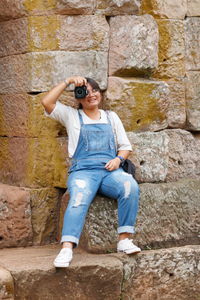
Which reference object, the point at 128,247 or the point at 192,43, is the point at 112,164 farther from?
the point at 192,43

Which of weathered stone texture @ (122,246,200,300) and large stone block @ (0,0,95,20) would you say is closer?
weathered stone texture @ (122,246,200,300)

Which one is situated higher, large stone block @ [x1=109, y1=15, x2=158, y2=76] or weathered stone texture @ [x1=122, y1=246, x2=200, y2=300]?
large stone block @ [x1=109, y1=15, x2=158, y2=76]

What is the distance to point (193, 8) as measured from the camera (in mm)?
5293

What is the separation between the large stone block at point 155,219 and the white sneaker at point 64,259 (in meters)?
0.34

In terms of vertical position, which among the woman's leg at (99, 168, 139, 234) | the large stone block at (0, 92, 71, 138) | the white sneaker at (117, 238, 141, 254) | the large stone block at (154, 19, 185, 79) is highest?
the large stone block at (154, 19, 185, 79)

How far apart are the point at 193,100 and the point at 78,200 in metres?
1.61

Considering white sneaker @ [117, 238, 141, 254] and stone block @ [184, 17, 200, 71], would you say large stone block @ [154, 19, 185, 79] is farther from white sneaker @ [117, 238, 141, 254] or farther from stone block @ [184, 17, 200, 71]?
white sneaker @ [117, 238, 141, 254]

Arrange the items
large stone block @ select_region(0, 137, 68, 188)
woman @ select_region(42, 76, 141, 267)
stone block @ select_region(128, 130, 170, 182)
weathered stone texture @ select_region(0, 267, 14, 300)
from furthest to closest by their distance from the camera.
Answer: stone block @ select_region(128, 130, 170, 182), large stone block @ select_region(0, 137, 68, 188), woman @ select_region(42, 76, 141, 267), weathered stone texture @ select_region(0, 267, 14, 300)

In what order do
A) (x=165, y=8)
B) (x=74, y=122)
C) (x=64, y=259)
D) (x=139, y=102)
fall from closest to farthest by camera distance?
1. (x=64, y=259)
2. (x=74, y=122)
3. (x=139, y=102)
4. (x=165, y=8)

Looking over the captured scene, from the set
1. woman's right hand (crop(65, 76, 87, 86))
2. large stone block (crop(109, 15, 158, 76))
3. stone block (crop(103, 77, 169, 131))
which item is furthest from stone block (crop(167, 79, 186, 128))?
woman's right hand (crop(65, 76, 87, 86))

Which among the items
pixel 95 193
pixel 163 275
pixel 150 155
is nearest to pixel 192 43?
pixel 150 155

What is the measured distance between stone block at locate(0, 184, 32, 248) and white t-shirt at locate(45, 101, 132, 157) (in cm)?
56

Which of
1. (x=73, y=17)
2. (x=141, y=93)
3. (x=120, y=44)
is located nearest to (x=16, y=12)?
(x=73, y=17)

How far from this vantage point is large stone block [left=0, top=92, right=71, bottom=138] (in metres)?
4.77
